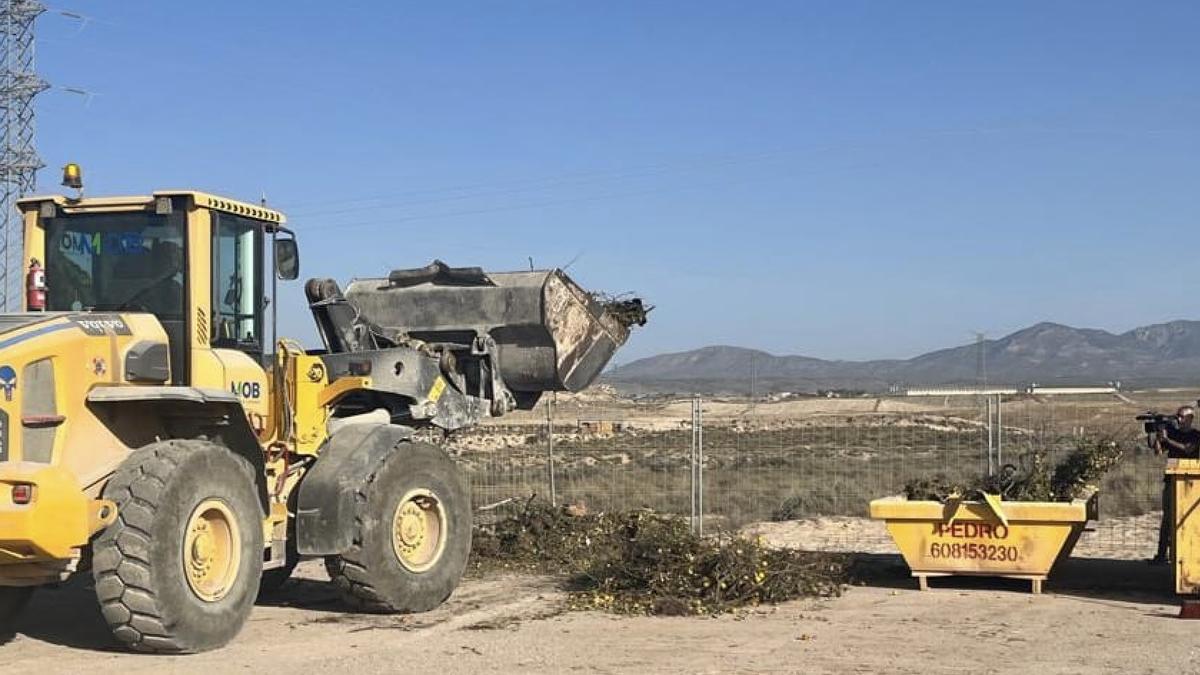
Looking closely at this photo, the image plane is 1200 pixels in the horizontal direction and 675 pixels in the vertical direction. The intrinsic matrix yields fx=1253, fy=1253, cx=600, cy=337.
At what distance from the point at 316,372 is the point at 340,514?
1.31 m

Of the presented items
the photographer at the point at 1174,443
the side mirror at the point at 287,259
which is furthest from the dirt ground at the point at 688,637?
the side mirror at the point at 287,259

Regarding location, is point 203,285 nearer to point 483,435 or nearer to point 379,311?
point 379,311

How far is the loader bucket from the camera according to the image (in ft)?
39.2

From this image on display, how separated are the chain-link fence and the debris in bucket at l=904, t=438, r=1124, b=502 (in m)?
0.31

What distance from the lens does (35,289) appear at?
9.30 m

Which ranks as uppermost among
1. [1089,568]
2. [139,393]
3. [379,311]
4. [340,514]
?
[379,311]

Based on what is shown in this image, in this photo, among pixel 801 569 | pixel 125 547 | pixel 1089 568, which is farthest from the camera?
pixel 1089 568

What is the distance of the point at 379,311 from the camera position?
1235 cm

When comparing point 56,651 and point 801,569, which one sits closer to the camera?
point 56,651

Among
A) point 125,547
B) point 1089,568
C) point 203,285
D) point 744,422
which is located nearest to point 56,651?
point 125,547

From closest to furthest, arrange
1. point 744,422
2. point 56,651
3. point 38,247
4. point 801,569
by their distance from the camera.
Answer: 1. point 56,651
2. point 38,247
3. point 801,569
4. point 744,422

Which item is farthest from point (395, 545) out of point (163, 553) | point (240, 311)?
point (163, 553)

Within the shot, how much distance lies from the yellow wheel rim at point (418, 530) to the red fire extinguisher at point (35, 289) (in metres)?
3.19

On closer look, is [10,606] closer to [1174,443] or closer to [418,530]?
[418,530]
